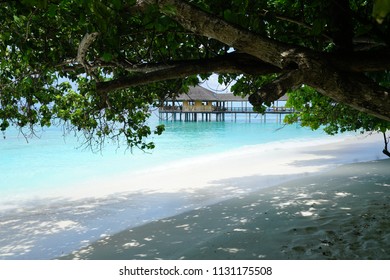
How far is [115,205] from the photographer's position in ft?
33.3

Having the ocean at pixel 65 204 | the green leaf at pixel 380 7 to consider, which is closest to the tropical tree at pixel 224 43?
the green leaf at pixel 380 7

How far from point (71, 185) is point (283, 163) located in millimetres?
9038

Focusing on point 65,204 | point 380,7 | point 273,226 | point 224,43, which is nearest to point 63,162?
point 65,204

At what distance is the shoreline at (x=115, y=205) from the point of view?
707 cm

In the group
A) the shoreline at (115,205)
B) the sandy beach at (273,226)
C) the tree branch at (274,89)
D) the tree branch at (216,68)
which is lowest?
the shoreline at (115,205)

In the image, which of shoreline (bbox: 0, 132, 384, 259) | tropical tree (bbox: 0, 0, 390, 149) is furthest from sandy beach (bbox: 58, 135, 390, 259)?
tropical tree (bbox: 0, 0, 390, 149)

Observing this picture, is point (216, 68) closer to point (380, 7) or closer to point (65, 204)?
point (380, 7)

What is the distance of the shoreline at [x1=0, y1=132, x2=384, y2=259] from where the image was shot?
7073 mm

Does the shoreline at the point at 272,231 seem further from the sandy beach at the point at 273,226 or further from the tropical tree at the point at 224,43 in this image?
the tropical tree at the point at 224,43

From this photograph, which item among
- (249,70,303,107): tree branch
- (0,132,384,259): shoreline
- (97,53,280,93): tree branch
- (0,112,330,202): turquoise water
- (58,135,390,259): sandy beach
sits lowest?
(0,112,330,202): turquoise water

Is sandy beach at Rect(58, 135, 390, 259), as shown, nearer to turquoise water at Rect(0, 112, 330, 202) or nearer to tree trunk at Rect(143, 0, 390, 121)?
tree trunk at Rect(143, 0, 390, 121)

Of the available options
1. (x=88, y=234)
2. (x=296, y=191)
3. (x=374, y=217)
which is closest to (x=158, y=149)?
(x=296, y=191)

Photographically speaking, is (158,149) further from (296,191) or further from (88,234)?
(88,234)

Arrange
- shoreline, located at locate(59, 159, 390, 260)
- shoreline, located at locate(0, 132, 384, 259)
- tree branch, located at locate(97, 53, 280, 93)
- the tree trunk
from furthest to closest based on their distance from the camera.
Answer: shoreline, located at locate(0, 132, 384, 259)
shoreline, located at locate(59, 159, 390, 260)
tree branch, located at locate(97, 53, 280, 93)
the tree trunk
